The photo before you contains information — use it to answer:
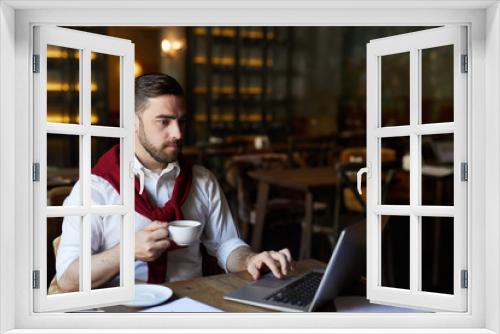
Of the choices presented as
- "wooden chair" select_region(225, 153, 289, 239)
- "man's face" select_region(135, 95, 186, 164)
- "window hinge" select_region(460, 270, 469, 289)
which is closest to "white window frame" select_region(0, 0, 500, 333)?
"window hinge" select_region(460, 270, 469, 289)

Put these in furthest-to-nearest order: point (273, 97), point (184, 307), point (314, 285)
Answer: point (273, 97) → point (314, 285) → point (184, 307)

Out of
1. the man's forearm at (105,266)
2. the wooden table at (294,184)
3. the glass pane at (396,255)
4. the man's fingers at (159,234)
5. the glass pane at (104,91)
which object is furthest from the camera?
the glass pane at (104,91)

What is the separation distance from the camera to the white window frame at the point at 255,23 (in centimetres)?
195

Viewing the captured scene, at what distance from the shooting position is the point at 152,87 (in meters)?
3.10

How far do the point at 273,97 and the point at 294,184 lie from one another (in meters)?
5.66

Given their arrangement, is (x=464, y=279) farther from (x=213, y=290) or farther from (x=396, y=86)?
(x=396, y=86)

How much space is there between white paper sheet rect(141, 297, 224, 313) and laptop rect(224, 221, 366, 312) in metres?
0.10

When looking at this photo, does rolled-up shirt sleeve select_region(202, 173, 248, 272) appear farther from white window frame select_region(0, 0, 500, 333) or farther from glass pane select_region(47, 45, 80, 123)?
glass pane select_region(47, 45, 80, 123)

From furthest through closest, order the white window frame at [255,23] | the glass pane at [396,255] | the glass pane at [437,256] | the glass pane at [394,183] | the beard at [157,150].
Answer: the glass pane at [394,183] → the glass pane at [437,256] → the glass pane at [396,255] → the beard at [157,150] → the white window frame at [255,23]

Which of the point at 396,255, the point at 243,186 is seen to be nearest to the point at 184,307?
the point at 243,186

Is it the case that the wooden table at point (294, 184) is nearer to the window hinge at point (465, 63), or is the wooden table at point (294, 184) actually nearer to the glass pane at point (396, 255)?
the glass pane at point (396, 255)

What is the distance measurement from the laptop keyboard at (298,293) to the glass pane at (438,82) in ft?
22.9

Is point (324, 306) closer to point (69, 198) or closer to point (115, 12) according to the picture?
point (69, 198)

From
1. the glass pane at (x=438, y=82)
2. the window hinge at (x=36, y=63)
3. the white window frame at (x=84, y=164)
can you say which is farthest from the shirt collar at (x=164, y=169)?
the glass pane at (x=438, y=82)
